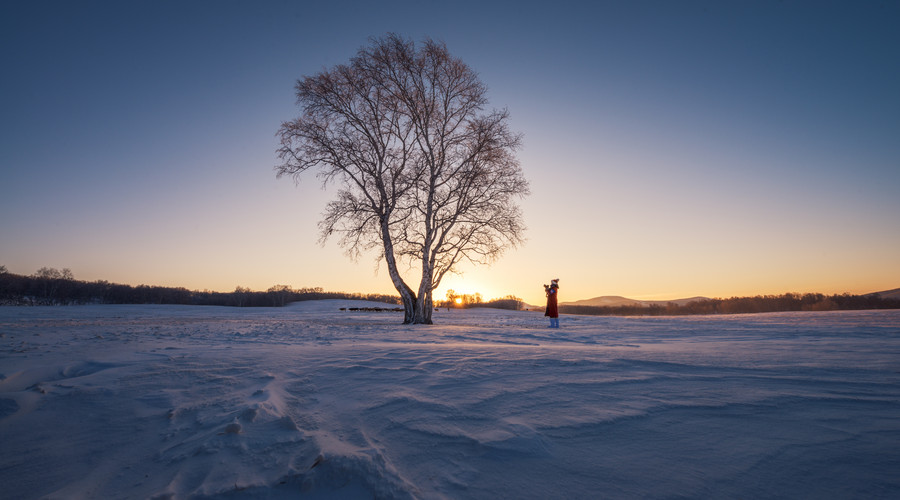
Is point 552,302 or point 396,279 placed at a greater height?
point 396,279

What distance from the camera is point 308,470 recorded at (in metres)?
1.45

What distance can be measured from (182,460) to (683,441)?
2.22m

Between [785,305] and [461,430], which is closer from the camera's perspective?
[461,430]

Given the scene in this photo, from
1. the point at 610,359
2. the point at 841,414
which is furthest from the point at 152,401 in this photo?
the point at 841,414

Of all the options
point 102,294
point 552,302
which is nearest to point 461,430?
point 552,302

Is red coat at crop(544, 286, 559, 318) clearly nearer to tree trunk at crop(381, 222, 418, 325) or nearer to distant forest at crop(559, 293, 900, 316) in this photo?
tree trunk at crop(381, 222, 418, 325)

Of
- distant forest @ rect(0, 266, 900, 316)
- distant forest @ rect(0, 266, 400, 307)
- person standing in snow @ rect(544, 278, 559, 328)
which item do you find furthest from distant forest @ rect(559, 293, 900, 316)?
distant forest @ rect(0, 266, 400, 307)

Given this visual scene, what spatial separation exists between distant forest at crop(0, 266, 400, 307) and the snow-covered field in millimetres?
34556

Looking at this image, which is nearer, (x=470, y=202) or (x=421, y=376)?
(x=421, y=376)

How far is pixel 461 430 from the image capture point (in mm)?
1800

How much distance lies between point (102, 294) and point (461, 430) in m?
39.6

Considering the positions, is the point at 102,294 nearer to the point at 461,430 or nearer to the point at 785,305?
the point at 461,430

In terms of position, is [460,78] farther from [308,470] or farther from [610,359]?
[308,470]

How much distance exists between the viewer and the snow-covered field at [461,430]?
1.34 meters
